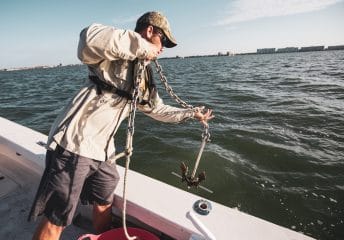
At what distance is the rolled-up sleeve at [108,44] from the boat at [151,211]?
1301 mm

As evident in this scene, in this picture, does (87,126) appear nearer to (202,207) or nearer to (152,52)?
(152,52)

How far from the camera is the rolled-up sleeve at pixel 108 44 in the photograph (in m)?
1.51

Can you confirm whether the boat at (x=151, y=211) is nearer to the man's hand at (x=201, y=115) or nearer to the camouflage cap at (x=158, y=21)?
the man's hand at (x=201, y=115)

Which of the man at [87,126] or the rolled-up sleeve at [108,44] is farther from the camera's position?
the man at [87,126]

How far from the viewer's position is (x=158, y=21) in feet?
5.90

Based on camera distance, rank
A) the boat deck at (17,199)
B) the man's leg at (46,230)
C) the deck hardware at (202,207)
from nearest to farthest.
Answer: the man's leg at (46,230) < the deck hardware at (202,207) < the boat deck at (17,199)

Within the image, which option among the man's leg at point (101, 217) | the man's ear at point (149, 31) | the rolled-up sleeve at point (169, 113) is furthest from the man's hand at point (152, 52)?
the man's leg at point (101, 217)

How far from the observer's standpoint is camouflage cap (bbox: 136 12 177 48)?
5.88ft

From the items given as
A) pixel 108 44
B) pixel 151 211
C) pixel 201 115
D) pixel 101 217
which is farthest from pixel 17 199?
pixel 108 44

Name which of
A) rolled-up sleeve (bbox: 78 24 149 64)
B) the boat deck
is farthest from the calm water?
rolled-up sleeve (bbox: 78 24 149 64)

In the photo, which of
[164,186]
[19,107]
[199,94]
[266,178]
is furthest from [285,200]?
[19,107]

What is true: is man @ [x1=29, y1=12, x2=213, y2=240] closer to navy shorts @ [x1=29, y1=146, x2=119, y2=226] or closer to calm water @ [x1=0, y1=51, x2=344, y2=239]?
navy shorts @ [x1=29, y1=146, x2=119, y2=226]

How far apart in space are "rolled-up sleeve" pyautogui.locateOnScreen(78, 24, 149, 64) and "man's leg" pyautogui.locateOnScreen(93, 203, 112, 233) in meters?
1.44

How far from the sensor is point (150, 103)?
2262mm
